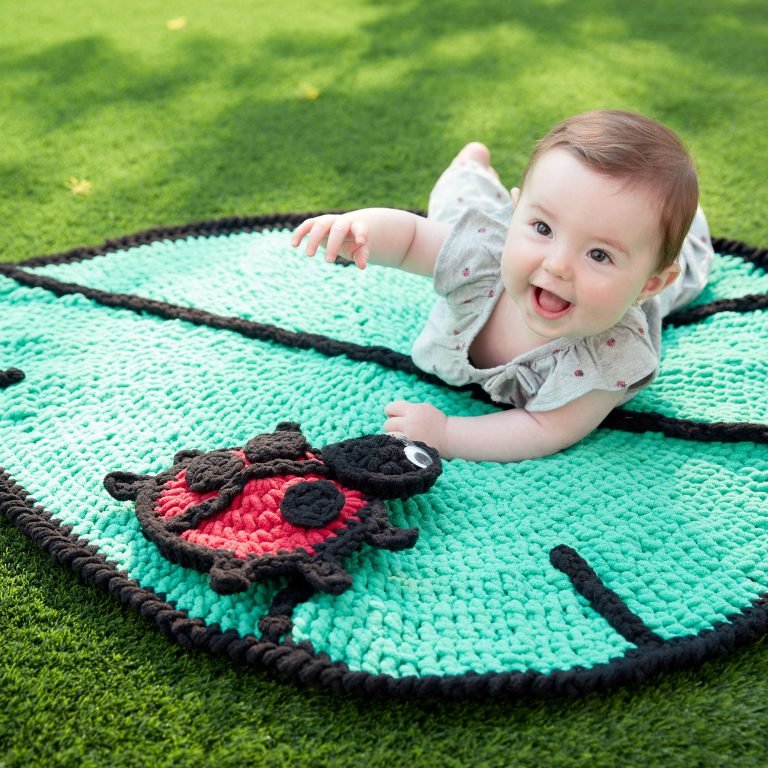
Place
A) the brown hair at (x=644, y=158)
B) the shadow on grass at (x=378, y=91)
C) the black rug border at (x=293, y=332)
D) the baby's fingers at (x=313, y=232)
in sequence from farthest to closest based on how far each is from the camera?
the shadow on grass at (x=378, y=91) → the black rug border at (x=293, y=332) → the baby's fingers at (x=313, y=232) → the brown hair at (x=644, y=158)

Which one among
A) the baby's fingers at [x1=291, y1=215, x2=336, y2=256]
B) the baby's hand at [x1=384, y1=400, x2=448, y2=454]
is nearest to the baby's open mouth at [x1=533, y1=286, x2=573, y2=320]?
the baby's hand at [x1=384, y1=400, x2=448, y2=454]

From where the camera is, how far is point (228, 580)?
1046mm

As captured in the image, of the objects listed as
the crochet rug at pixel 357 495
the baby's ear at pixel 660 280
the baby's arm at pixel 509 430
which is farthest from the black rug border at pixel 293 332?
the baby's ear at pixel 660 280

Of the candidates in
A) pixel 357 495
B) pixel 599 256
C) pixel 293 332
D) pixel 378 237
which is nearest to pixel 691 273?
pixel 599 256

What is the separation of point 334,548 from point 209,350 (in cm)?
56

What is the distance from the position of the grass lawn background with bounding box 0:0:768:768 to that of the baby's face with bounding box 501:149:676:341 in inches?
19.2

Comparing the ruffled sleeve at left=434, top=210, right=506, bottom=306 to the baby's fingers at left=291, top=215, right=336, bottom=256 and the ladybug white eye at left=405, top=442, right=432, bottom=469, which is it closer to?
the baby's fingers at left=291, top=215, right=336, bottom=256

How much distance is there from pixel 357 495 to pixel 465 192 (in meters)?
0.80

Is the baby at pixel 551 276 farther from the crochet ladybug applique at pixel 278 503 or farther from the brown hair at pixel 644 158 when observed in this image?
the crochet ladybug applique at pixel 278 503

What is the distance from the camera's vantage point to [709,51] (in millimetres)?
2902

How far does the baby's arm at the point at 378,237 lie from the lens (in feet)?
4.33

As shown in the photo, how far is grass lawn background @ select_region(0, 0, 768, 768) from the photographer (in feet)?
3.23

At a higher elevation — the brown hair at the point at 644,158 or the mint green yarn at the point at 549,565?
the brown hair at the point at 644,158

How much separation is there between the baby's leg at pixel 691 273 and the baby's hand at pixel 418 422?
52 centimetres
